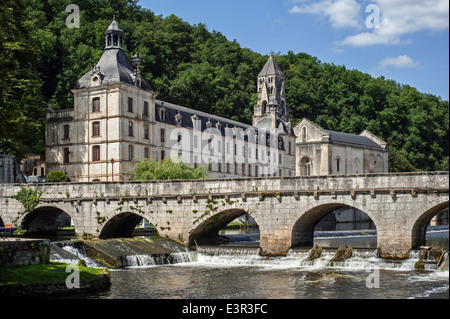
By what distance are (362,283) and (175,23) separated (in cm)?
8366

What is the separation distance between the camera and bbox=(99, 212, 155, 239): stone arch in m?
48.0

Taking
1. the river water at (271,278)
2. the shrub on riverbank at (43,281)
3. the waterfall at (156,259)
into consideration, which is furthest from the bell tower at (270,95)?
the shrub on riverbank at (43,281)

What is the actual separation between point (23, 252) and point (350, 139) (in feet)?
301

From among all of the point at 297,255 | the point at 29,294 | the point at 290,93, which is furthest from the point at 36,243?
the point at 290,93

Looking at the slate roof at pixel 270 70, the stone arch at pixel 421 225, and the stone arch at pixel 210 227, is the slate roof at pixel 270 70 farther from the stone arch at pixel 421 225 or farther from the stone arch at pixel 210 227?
the stone arch at pixel 421 225

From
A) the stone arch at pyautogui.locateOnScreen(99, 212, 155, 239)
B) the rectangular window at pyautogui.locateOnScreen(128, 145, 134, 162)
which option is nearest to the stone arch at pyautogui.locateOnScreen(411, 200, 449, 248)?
the stone arch at pyautogui.locateOnScreen(99, 212, 155, 239)

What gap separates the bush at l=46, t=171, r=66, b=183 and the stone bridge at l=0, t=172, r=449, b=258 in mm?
10762

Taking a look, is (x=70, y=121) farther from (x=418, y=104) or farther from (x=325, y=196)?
(x=418, y=104)

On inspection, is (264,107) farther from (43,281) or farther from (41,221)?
(43,281)

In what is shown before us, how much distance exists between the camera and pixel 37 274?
2758 cm

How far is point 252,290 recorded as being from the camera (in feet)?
98.0

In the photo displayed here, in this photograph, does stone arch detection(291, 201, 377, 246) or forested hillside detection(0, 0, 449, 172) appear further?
forested hillside detection(0, 0, 449, 172)

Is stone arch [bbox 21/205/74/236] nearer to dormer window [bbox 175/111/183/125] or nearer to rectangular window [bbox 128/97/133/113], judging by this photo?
rectangular window [bbox 128/97/133/113]

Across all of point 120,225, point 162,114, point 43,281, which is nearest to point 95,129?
point 162,114
